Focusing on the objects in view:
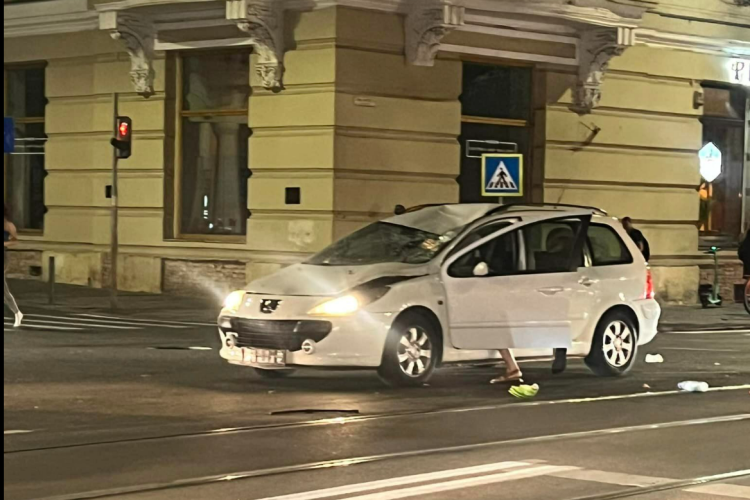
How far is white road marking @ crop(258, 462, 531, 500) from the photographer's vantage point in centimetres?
762

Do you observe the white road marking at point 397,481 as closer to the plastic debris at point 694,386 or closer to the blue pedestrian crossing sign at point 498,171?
the plastic debris at point 694,386

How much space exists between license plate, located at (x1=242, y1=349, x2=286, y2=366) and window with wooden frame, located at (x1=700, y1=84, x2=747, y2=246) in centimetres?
1700

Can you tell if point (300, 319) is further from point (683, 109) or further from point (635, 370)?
point (683, 109)

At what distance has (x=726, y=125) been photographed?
28.1 metres

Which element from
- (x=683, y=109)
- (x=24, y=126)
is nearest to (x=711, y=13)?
(x=683, y=109)

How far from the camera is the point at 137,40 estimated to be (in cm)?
2372

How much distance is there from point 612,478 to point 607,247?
6.19 metres

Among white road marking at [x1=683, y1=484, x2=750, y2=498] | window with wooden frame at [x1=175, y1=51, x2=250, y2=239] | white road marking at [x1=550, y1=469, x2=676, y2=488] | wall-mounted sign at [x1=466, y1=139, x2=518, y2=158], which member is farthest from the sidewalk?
white road marking at [x1=683, y1=484, x2=750, y2=498]

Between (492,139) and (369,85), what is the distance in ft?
10.7

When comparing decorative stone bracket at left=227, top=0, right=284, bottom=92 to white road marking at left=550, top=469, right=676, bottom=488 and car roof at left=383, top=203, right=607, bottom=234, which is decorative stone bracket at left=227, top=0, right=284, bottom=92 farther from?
white road marking at left=550, top=469, right=676, bottom=488

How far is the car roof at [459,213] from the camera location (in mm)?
13711

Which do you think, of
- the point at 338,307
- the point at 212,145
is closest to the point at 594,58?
the point at 212,145

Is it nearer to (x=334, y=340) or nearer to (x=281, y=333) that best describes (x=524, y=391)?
(x=334, y=340)

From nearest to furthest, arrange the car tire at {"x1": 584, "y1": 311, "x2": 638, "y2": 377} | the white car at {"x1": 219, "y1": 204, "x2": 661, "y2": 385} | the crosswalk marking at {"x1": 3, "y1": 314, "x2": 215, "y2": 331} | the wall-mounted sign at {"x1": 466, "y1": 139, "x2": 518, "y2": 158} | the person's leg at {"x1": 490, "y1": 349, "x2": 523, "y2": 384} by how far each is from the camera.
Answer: the white car at {"x1": 219, "y1": 204, "x2": 661, "y2": 385} → the person's leg at {"x1": 490, "y1": 349, "x2": 523, "y2": 384} → the car tire at {"x1": 584, "y1": 311, "x2": 638, "y2": 377} → the crosswalk marking at {"x1": 3, "y1": 314, "x2": 215, "y2": 331} → the wall-mounted sign at {"x1": 466, "y1": 139, "x2": 518, "y2": 158}
